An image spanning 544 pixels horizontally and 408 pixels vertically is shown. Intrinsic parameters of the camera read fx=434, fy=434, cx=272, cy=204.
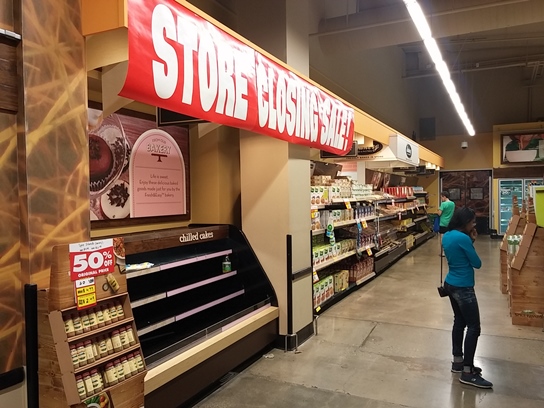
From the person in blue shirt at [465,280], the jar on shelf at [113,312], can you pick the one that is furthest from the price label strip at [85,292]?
the person in blue shirt at [465,280]

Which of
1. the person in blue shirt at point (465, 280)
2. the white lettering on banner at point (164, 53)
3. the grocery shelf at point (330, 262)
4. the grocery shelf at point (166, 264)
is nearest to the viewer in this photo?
the white lettering on banner at point (164, 53)

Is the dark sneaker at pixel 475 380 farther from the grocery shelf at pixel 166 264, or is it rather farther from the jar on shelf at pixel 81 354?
the jar on shelf at pixel 81 354

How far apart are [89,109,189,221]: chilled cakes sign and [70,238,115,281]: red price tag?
1407 millimetres

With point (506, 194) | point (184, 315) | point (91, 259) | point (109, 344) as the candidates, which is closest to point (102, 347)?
point (109, 344)

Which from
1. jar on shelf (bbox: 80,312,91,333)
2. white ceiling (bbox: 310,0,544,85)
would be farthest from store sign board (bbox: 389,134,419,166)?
jar on shelf (bbox: 80,312,91,333)

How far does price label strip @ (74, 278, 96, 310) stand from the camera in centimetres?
204

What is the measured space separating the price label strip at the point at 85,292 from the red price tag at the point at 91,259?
0.09 feet

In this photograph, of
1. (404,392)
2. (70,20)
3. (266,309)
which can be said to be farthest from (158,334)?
(70,20)

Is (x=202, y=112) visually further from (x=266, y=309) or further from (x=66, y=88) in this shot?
(x=266, y=309)

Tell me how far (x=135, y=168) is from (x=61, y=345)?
218 centimetres

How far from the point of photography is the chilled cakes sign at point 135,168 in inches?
141

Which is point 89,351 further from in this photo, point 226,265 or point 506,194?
point 506,194

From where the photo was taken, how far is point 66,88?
7.41ft

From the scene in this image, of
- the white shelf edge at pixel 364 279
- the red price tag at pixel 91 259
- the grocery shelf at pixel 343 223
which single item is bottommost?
the white shelf edge at pixel 364 279
